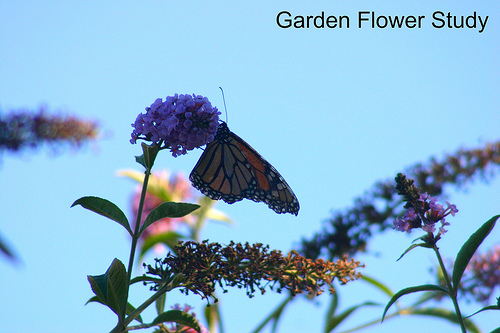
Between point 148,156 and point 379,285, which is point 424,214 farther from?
point 379,285

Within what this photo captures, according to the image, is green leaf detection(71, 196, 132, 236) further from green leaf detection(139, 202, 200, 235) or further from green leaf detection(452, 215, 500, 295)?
green leaf detection(452, 215, 500, 295)

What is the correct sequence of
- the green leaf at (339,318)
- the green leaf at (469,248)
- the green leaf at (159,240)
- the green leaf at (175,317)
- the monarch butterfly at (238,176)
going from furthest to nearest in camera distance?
1. the green leaf at (159,240)
2. the green leaf at (339,318)
3. the monarch butterfly at (238,176)
4. the green leaf at (175,317)
5. the green leaf at (469,248)

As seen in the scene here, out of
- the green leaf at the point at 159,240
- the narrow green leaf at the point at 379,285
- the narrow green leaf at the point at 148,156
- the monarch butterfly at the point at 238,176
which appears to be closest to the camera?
the narrow green leaf at the point at 148,156

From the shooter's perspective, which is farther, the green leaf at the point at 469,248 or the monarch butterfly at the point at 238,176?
the monarch butterfly at the point at 238,176

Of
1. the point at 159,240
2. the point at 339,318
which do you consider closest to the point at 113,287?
the point at 339,318

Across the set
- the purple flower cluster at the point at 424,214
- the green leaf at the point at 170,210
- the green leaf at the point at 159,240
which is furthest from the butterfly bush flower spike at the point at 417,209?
the green leaf at the point at 159,240

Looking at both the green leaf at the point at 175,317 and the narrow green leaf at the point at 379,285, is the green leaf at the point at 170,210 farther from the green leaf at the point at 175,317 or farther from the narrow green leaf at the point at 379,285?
the narrow green leaf at the point at 379,285
